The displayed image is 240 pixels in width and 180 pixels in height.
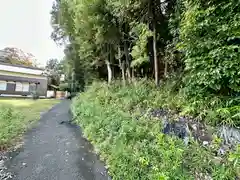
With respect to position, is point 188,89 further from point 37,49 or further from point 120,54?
point 37,49

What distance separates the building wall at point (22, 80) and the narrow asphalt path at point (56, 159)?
17.4 metres

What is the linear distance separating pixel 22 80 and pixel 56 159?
21222 mm

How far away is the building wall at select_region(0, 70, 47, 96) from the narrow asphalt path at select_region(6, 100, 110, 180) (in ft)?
57.0

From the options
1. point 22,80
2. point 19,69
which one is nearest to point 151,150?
Result: point 22,80

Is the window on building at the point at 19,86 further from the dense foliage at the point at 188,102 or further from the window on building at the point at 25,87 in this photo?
the dense foliage at the point at 188,102

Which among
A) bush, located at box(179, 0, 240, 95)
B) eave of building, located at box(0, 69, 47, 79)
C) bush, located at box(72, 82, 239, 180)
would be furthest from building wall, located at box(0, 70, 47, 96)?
bush, located at box(179, 0, 240, 95)

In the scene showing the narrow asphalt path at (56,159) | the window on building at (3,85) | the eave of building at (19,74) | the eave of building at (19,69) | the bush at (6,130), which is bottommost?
the narrow asphalt path at (56,159)

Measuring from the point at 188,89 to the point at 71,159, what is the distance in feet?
11.2

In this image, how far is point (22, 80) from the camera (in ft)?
75.4

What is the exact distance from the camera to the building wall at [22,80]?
21.5 m

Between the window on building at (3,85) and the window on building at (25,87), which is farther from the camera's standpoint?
the window on building at (25,87)

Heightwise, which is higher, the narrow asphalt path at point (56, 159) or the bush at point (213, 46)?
the bush at point (213, 46)

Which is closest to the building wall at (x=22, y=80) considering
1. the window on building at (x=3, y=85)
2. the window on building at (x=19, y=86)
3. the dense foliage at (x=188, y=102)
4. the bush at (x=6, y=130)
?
the window on building at (x=3, y=85)

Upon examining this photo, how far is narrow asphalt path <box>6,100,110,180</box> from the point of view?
3.96 metres
